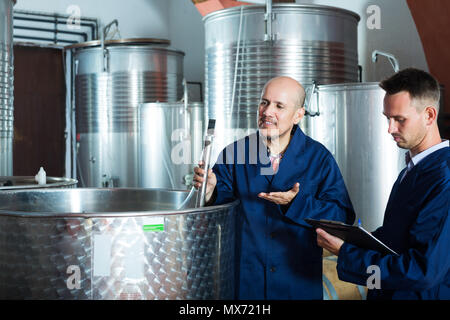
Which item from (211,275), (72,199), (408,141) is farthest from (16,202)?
(408,141)

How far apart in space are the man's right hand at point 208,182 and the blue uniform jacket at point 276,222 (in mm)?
41

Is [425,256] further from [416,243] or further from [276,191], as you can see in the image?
[276,191]

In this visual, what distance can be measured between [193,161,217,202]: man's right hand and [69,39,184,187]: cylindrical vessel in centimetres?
445

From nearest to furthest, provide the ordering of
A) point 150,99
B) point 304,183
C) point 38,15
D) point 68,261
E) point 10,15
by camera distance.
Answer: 1. point 68,261
2. point 304,183
3. point 10,15
4. point 150,99
5. point 38,15

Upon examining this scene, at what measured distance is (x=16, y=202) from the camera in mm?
2045

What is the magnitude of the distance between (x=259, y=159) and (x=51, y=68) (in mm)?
6379

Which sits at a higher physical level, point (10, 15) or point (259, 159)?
point (10, 15)

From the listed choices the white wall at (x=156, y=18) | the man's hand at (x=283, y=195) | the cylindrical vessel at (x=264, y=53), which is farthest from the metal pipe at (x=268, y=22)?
the white wall at (x=156, y=18)

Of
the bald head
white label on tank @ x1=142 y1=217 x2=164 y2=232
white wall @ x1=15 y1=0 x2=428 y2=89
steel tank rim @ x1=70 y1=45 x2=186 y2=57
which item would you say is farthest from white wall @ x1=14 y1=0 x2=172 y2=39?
white label on tank @ x1=142 y1=217 x2=164 y2=232

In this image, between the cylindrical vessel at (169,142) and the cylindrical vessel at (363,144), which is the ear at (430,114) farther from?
the cylindrical vessel at (169,142)

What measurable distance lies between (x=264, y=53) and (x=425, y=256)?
2.77 meters

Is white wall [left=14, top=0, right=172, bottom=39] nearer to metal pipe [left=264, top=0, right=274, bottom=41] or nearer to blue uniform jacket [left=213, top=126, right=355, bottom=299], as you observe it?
metal pipe [left=264, top=0, right=274, bottom=41]

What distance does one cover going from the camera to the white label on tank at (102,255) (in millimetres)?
1427

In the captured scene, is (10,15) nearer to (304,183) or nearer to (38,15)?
(304,183)
